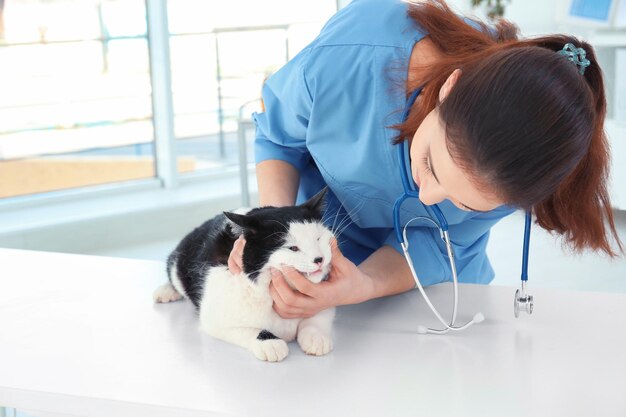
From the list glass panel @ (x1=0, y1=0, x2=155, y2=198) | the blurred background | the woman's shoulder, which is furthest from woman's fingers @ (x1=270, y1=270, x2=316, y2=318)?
glass panel @ (x1=0, y1=0, x2=155, y2=198)

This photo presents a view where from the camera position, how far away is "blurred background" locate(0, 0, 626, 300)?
348 cm

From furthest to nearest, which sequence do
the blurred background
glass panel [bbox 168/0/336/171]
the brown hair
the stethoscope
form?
glass panel [bbox 168/0/336/171], the blurred background, the stethoscope, the brown hair

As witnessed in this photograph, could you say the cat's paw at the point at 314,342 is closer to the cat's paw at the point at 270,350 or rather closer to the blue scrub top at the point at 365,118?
the cat's paw at the point at 270,350

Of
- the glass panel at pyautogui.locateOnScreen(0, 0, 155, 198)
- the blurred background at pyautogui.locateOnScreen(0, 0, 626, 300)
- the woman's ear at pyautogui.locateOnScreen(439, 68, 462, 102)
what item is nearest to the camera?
the woman's ear at pyautogui.locateOnScreen(439, 68, 462, 102)

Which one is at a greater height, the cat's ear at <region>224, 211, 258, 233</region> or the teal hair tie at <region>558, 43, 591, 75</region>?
the teal hair tie at <region>558, 43, 591, 75</region>

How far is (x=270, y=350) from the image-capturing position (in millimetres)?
972

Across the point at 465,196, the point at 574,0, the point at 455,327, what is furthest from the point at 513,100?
the point at 574,0

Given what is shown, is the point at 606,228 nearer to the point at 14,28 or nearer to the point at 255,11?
the point at 14,28

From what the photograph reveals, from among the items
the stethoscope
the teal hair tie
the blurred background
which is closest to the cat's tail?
the stethoscope

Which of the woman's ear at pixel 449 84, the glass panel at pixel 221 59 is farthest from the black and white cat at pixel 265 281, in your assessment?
the glass panel at pixel 221 59

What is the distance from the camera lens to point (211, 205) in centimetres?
378

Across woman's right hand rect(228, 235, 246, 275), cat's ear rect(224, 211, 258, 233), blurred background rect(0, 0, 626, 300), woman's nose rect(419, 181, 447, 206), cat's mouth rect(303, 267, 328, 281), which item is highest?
woman's nose rect(419, 181, 447, 206)

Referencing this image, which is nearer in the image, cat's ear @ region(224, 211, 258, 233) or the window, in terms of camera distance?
cat's ear @ region(224, 211, 258, 233)

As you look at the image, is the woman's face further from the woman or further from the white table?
the white table
